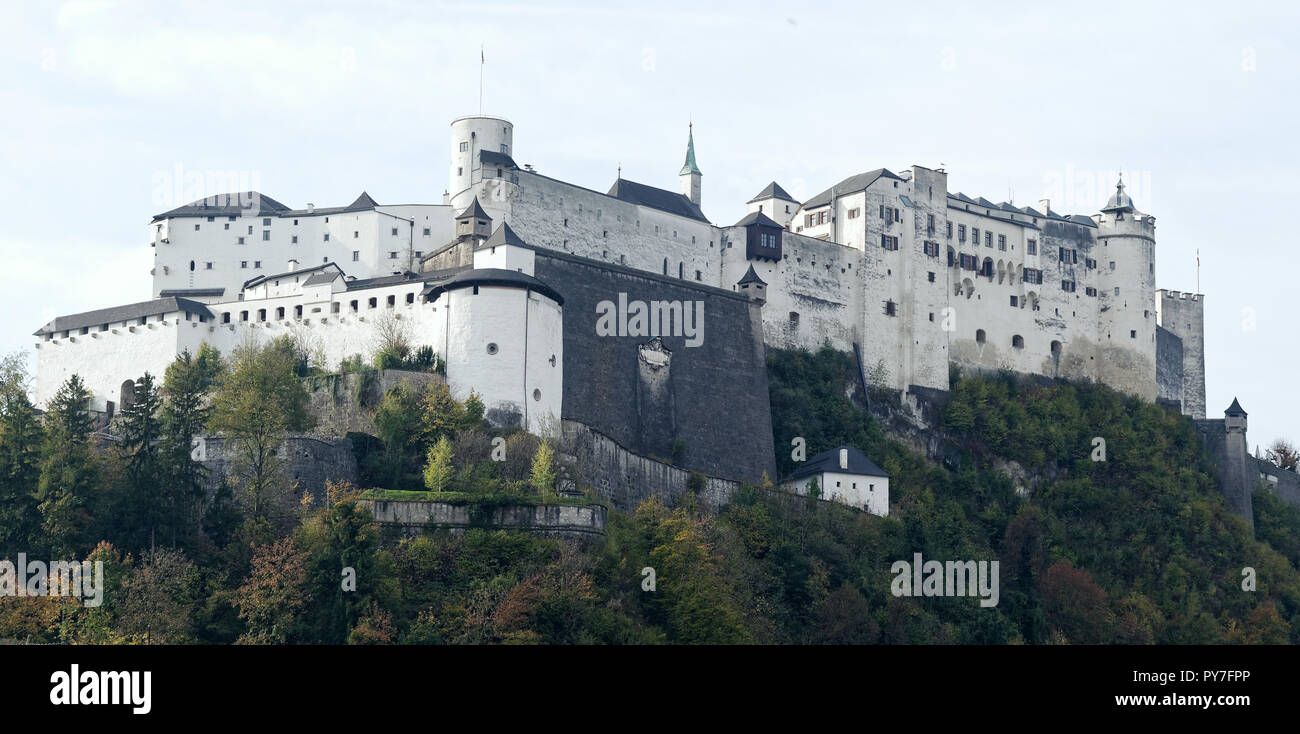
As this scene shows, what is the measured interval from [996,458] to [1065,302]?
10.4 metres

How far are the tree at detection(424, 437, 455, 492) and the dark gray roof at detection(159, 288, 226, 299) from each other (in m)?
20.8

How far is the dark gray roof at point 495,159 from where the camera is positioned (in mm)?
65750

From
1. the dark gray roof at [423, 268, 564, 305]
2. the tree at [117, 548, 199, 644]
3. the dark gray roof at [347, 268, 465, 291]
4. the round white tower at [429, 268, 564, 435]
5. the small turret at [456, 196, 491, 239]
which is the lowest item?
the tree at [117, 548, 199, 644]

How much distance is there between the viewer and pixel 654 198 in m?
71.0

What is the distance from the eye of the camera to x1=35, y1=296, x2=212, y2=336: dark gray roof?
60.2m

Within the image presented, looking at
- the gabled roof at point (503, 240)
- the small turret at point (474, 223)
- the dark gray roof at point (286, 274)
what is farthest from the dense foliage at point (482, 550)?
the small turret at point (474, 223)

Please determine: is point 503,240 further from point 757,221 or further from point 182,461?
point 757,221

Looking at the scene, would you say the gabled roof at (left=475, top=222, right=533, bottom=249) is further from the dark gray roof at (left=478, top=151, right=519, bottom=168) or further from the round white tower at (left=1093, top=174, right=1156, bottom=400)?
the round white tower at (left=1093, top=174, right=1156, bottom=400)

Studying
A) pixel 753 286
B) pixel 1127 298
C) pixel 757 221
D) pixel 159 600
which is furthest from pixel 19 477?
pixel 1127 298

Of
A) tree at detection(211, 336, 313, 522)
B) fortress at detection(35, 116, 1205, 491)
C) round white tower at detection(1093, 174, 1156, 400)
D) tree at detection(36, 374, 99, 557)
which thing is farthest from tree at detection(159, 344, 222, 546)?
round white tower at detection(1093, 174, 1156, 400)

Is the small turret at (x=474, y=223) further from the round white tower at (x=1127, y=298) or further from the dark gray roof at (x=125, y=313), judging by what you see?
the round white tower at (x=1127, y=298)

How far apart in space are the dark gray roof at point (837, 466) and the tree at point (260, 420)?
1617 cm
